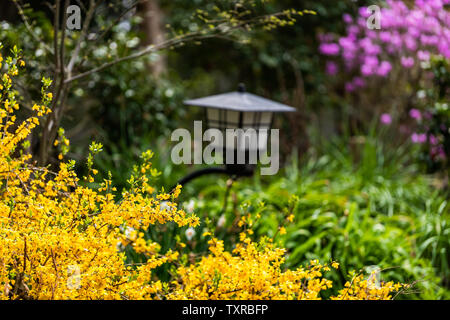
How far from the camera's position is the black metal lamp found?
249 centimetres

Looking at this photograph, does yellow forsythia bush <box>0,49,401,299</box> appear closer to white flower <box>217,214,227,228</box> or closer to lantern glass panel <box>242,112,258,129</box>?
lantern glass panel <box>242,112,258,129</box>

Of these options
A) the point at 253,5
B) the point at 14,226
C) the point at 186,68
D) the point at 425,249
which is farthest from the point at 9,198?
the point at 186,68

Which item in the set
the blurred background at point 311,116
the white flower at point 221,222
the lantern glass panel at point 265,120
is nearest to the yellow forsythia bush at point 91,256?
the blurred background at point 311,116

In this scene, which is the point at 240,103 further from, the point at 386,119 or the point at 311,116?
the point at 311,116

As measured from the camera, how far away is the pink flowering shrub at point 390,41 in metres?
5.56

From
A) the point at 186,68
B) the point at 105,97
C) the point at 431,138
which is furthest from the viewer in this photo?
the point at 186,68

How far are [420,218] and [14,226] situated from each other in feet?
10.1

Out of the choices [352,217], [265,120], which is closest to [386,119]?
[352,217]

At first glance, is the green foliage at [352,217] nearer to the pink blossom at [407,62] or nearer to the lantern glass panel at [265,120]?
the lantern glass panel at [265,120]

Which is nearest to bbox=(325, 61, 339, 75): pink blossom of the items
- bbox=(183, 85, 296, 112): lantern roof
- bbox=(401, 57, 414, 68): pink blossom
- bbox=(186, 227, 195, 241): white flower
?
bbox=(401, 57, 414, 68): pink blossom

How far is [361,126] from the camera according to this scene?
21.2 feet

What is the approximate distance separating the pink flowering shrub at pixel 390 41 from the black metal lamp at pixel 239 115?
3349 millimetres

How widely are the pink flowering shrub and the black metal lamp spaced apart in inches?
132

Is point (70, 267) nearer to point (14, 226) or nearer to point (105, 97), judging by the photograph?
point (14, 226)
